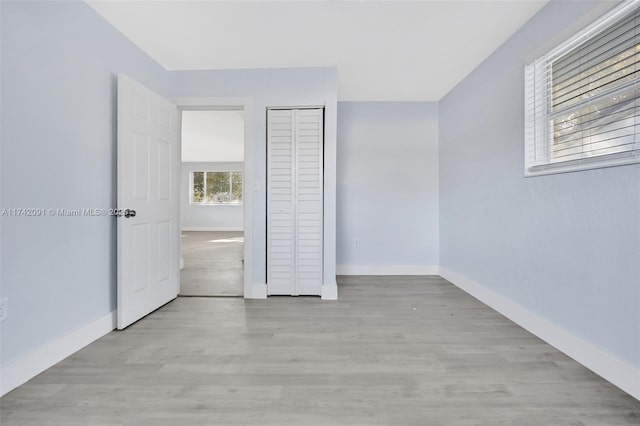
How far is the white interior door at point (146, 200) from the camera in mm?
2270

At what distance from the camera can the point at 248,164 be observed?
304 cm

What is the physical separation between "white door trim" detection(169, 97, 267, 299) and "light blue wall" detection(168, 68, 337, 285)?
3 cm

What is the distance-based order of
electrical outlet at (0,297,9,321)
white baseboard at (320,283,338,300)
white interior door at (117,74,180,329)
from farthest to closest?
white baseboard at (320,283,338,300), white interior door at (117,74,180,329), electrical outlet at (0,297,9,321)

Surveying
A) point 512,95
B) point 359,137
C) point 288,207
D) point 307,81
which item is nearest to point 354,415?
point 288,207

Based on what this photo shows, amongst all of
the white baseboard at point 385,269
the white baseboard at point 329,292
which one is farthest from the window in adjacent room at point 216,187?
the white baseboard at point 329,292

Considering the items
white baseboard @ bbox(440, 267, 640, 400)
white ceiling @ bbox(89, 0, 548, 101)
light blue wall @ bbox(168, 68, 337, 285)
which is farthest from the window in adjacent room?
white baseboard @ bbox(440, 267, 640, 400)

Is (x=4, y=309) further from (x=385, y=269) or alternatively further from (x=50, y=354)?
(x=385, y=269)

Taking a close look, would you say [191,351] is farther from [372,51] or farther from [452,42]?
[452,42]

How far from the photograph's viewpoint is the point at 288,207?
10.1 ft

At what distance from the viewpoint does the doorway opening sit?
3.83 metres

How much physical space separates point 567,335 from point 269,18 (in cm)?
A: 309

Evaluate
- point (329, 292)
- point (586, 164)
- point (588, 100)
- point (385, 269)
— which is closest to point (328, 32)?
point (588, 100)

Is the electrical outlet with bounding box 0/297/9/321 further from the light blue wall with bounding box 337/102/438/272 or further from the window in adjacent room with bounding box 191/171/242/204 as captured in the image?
the window in adjacent room with bounding box 191/171/242/204

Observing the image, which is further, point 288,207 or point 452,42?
point 288,207
